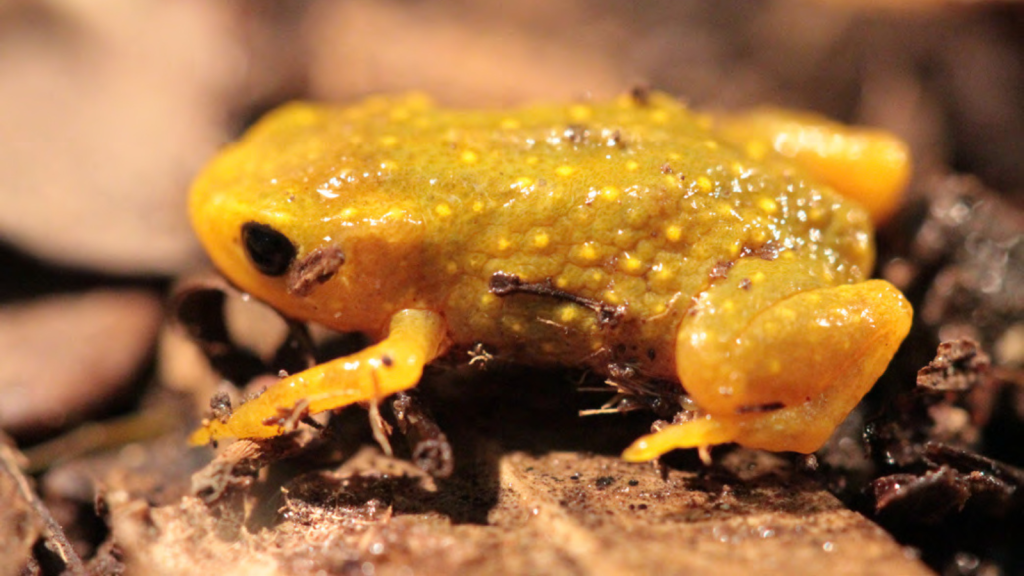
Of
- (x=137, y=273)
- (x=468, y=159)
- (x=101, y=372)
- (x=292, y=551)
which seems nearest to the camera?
(x=292, y=551)

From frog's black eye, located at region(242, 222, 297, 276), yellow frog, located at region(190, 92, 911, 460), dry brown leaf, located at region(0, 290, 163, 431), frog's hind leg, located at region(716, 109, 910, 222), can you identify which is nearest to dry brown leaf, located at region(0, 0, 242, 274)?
dry brown leaf, located at region(0, 290, 163, 431)

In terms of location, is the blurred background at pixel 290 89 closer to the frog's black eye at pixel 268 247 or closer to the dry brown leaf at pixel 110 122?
the dry brown leaf at pixel 110 122

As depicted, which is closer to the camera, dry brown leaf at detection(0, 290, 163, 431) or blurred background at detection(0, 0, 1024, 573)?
dry brown leaf at detection(0, 290, 163, 431)

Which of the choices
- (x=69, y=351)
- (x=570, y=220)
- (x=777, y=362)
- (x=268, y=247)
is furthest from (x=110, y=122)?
(x=777, y=362)

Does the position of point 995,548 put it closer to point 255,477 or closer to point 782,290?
point 782,290

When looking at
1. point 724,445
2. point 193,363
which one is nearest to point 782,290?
point 724,445

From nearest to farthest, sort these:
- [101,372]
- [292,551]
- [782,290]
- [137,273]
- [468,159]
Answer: [292,551]
[782,290]
[468,159]
[101,372]
[137,273]

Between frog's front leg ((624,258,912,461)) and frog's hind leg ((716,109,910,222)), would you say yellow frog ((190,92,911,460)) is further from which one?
frog's hind leg ((716,109,910,222))

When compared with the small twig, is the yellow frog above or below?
above
